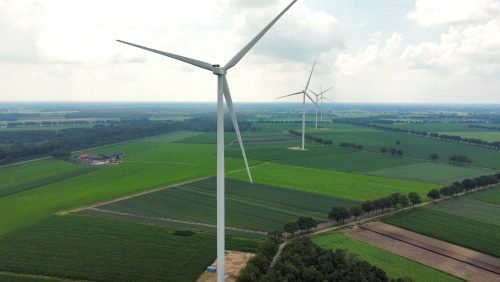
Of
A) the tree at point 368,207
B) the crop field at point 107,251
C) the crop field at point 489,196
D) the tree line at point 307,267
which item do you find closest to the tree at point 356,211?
the tree at point 368,207

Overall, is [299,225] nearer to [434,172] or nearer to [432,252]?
[432,252]

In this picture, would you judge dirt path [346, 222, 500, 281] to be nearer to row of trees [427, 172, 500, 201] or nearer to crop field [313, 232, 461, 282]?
crop field [313, 232, 461, 282]

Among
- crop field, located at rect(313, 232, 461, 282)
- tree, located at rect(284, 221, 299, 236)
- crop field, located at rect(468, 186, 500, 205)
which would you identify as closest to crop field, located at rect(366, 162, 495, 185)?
crop field, located at rect(468, 186, 500, 205)

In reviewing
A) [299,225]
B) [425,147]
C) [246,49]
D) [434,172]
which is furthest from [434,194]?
[425,147]

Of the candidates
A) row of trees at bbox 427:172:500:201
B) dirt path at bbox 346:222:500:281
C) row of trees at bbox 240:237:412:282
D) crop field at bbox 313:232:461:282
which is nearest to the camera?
row of trees at bbox 240:237:412:282

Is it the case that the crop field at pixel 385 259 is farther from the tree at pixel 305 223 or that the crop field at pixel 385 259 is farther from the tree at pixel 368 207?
the tree at pixel 368 207

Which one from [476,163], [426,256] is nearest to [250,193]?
[426,256]
